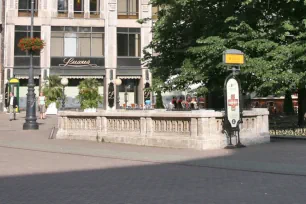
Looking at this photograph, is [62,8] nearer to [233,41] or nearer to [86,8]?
[86,8]

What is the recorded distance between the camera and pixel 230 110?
15.3 metres

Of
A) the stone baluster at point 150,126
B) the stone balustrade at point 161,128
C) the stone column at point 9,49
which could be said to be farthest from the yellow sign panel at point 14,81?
A: the stone baluster at point 150,126

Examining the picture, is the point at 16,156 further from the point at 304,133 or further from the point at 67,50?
the point at 67,50

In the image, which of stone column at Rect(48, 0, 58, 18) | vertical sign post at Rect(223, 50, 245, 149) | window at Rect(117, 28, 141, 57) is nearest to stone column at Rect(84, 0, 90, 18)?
stone column at Rect(48, 0, 58, 18)

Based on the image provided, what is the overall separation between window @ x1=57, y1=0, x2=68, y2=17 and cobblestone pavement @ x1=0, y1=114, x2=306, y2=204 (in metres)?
36.2

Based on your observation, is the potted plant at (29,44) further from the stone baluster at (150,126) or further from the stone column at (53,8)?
the stone column at (53,8)

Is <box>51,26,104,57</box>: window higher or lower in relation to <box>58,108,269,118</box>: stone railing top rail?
higher

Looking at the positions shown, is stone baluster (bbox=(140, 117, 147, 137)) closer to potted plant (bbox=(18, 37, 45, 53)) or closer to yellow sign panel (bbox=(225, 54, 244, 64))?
yellow sign panel (bbox=(225, 54, 244, 64))

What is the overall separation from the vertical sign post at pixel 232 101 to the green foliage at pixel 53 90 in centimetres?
2836

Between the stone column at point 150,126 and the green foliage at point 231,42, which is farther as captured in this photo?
the green foliage at point 231,42

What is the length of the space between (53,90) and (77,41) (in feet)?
33.5

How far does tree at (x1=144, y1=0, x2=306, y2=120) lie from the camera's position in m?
18.8

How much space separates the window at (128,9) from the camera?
5238 cm

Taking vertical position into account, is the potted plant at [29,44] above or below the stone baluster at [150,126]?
above
